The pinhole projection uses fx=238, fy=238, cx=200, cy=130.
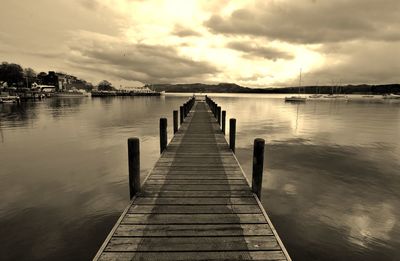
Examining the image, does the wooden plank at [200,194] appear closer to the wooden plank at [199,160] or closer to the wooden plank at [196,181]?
the wooden plank at [196,181]

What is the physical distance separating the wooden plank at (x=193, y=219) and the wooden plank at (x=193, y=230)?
0.16 meters

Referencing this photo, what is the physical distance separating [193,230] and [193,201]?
54.4 inches

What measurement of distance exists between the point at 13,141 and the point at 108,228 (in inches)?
733

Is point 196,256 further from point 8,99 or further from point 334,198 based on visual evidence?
point 8,99

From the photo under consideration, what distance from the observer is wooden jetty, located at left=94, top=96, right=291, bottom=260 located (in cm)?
455

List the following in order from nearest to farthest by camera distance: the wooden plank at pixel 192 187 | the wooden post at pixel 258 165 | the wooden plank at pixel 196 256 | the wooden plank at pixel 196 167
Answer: the wooden plank at pixel 196 256 < the wooden post at pixel 258 165 < the wooden plank at pixel 192 187 < the wooden plank at pixel 196 167

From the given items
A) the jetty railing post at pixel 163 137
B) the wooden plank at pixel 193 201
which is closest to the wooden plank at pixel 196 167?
the wooden plank at pixel 193 201

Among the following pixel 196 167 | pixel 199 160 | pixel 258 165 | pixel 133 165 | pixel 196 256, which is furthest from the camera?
pixel 199 160

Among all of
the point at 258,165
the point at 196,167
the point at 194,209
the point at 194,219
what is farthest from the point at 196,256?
the point at 196,167

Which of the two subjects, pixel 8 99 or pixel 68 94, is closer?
pixel 8 99

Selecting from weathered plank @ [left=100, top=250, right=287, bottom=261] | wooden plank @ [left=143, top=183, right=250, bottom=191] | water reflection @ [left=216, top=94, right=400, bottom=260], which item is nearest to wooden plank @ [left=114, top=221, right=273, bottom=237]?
weathered plank @ [left=100, top=250, right=287, bottom=261]

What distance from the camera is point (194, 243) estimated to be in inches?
189

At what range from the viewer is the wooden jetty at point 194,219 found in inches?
179

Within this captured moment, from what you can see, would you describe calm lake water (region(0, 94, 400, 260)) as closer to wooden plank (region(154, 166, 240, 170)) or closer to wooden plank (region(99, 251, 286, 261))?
wooden plank (region(154, 166, 240, 170))
